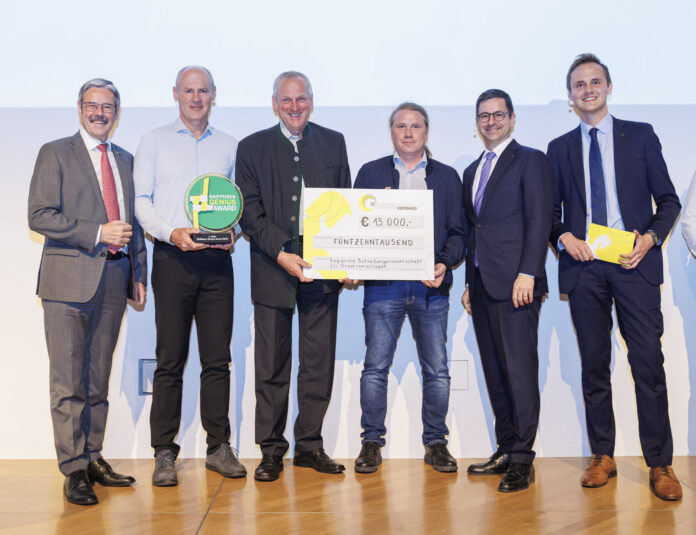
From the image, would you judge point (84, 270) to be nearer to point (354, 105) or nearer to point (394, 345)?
point (394, 345)

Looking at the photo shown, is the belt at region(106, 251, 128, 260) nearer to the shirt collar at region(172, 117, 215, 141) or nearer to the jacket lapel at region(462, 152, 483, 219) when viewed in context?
the shirt collar at region(172, 117, 215, 141)

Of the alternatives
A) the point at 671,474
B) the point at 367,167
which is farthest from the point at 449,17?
the point at 671,474

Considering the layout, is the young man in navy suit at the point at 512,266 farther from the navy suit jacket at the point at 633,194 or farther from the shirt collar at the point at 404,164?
the shirt collar at the point at 404,164

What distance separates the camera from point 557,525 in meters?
2.33

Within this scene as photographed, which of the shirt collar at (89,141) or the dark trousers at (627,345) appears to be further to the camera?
the shirt collar at (89,141)

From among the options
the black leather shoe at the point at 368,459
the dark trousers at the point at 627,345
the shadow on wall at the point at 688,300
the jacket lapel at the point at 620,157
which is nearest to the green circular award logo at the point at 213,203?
the black leather shoe at the point at 368,459

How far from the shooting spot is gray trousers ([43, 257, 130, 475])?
2.67 metres

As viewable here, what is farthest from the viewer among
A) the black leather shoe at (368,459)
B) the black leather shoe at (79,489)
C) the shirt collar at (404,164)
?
the shirt collar at (404,164)

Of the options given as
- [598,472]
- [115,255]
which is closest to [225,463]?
[115,255]

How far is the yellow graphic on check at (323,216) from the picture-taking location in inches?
113

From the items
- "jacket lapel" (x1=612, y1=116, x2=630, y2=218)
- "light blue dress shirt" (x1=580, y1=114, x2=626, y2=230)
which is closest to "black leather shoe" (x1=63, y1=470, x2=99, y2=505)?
"light blue dress shirt" (x1=580, y1=114, x2=626, y2=230)

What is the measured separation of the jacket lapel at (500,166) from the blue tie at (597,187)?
34 cm

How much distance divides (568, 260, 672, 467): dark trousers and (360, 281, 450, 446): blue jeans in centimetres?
63

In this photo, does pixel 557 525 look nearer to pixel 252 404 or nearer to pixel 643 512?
pixel 643 512
